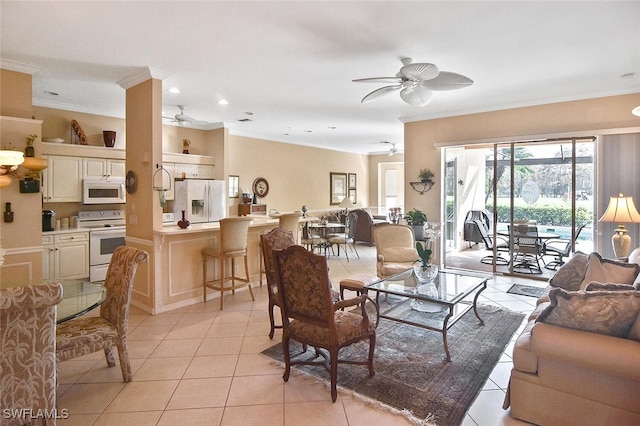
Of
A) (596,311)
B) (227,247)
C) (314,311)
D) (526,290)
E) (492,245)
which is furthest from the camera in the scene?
(492,245)

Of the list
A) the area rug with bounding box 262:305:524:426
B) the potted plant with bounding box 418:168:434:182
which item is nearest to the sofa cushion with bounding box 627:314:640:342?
the area rug with bounding box 262:305:524:426

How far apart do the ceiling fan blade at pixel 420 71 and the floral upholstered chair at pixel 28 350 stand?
3000 millimetres

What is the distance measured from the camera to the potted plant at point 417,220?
6.31 metres

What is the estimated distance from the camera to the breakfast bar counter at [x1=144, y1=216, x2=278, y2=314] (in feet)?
13.5

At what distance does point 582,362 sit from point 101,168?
6.39 metres

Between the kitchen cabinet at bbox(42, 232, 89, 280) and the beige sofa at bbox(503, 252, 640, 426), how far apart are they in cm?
563

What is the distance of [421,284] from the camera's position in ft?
11.8

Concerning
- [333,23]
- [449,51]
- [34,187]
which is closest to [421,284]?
[449,51]

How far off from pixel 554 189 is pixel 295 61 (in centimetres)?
471

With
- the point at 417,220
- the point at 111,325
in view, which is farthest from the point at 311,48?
the point at 417,220

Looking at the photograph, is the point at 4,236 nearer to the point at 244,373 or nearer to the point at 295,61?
the point at 244,373

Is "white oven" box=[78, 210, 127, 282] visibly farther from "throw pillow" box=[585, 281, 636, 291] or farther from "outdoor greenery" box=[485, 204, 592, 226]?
"outdoor greenery" box=[485, 204, 592, 226]

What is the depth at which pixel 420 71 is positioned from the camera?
9.98 feet

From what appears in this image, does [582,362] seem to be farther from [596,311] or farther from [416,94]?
[416,94]
